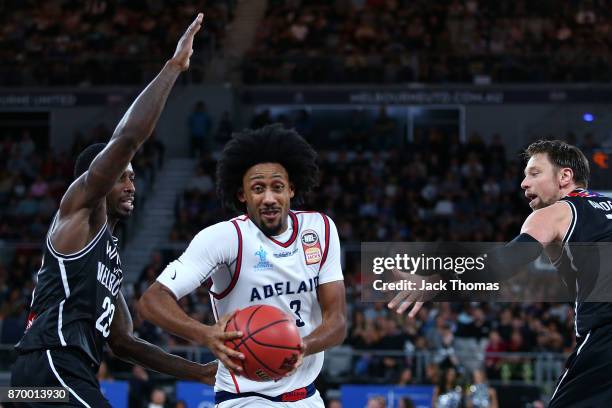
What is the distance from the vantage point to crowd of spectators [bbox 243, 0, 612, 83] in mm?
23203

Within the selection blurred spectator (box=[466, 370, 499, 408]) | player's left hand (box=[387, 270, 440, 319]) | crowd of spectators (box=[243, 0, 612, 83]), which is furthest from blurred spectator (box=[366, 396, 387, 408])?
crowd of spectators (box=[243, 0, 612, 83])

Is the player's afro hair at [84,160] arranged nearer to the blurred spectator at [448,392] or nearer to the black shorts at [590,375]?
the black shorts at [590,375]

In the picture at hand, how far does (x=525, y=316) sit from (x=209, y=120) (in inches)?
437

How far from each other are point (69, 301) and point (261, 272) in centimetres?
110

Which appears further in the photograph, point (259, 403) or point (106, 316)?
point (106, 316)

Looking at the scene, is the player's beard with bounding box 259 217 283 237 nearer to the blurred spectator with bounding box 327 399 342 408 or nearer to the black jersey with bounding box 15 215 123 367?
the black jersey with bounding box 15 215 123 367

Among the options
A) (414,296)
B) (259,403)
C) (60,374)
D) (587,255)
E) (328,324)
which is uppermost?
(587,255)

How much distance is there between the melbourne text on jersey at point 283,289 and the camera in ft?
17.5

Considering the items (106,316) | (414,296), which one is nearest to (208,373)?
(106,316)

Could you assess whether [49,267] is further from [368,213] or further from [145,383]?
[368,213]

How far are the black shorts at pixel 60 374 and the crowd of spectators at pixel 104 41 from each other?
19.4m

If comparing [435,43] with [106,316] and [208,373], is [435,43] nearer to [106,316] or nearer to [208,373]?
[208,373]

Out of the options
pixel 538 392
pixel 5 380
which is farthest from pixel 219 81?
pixel 538 392

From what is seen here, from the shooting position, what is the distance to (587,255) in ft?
18.4
